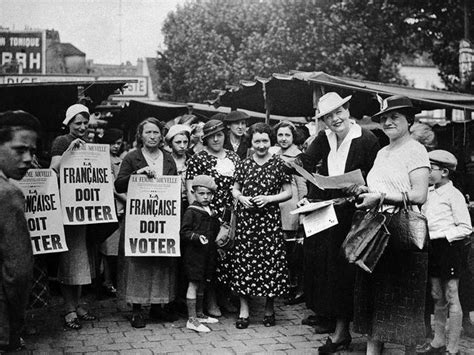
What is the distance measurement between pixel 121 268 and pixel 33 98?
350cm

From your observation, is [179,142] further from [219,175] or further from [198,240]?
[198,240]

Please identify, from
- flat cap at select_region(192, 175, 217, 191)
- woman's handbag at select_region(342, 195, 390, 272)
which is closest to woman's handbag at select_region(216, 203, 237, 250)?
flat cap at select_region(192, 175, 217, 191)

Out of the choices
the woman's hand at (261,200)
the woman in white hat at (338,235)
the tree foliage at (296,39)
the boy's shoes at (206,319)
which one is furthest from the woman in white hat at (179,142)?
the tree foliage at (296,39)

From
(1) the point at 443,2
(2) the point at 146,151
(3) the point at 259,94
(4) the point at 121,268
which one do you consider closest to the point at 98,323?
(4) the point at 121,268

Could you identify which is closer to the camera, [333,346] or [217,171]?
[333,346]

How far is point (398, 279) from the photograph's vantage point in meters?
4.45

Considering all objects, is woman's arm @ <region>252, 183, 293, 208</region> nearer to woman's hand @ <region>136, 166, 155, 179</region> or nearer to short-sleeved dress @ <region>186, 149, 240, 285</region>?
short-sleeved dress @ <region>186, 149, 240, 285</region>

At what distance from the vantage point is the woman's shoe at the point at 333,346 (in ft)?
16.9

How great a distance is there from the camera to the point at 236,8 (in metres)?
35.1

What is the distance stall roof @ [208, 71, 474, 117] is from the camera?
7.55 m

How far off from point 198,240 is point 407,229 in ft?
7.77

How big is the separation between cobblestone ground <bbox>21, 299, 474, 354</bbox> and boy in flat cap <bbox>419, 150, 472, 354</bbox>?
1.15 ft

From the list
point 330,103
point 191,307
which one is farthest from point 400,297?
point 191,307

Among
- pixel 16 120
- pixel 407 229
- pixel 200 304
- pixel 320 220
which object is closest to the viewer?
pixel 16 120
